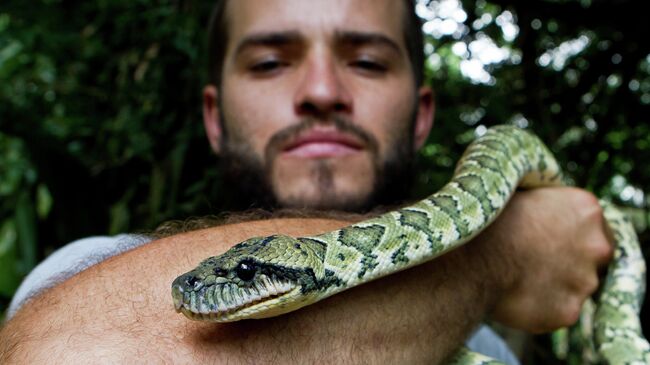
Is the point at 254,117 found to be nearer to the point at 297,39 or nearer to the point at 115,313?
the point at 297,39

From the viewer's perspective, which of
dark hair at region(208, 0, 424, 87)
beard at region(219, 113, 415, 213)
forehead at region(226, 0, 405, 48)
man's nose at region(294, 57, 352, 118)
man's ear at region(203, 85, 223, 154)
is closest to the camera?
man's nose at region(294, 57, 352, 118)

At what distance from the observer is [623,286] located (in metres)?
3.39

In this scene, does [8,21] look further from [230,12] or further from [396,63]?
[396,63]

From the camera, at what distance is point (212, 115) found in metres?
4.26

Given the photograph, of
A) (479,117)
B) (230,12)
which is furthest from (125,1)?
(479,117)

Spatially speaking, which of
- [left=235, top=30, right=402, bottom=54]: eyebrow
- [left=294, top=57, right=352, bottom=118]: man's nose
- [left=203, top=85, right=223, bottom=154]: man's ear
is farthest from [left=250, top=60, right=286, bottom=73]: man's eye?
[left=203, top=85, right=223, bottom=154]: man's ear

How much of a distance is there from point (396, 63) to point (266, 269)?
226cm

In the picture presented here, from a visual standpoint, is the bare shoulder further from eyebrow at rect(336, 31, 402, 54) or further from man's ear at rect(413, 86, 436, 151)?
man's ear at rect(413, 86, 436, 151)

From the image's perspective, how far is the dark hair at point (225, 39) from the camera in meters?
3.93

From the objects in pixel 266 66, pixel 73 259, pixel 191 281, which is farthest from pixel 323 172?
pixel 191 281

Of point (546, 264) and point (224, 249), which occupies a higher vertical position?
point (224, 249)

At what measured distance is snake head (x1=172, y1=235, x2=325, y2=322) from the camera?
162cm

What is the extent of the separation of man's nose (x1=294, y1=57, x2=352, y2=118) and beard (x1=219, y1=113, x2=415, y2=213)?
0.06 meters

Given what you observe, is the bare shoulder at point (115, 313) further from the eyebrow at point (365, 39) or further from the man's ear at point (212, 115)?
the man's ear at point (212, 115)
